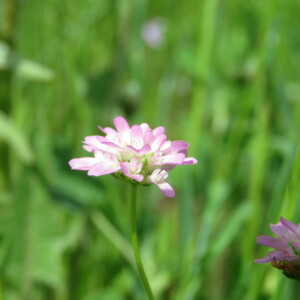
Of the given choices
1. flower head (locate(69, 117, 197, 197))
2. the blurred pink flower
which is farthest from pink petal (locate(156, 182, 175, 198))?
the blurred pink flower

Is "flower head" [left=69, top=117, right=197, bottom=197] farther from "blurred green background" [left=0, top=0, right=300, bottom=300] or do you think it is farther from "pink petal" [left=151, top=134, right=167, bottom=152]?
"blurred green background" [left=0, top=0, right=300, bottom=300]

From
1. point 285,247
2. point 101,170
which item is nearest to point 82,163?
point 101,170

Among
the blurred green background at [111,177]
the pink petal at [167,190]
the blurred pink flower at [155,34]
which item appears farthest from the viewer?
the blurred pink flower at [155,34]

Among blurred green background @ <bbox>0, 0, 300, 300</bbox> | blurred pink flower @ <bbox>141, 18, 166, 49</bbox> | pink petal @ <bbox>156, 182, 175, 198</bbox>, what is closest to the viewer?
pink petal @ <bbox>156, 182, 175, 198</bbox>

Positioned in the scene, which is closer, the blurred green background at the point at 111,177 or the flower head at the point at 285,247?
the flower head at the point at 285,247

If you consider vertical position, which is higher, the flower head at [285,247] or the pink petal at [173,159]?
the pink petal at [173,159]

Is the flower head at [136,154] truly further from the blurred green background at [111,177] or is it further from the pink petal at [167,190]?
the blurred green background at [111,177]

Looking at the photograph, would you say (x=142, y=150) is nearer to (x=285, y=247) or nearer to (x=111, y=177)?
(x=285, y=247)

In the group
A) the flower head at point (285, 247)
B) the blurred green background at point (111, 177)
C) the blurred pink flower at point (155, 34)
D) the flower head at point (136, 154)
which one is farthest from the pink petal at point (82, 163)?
the blurred pink flower at point (155, 34)
